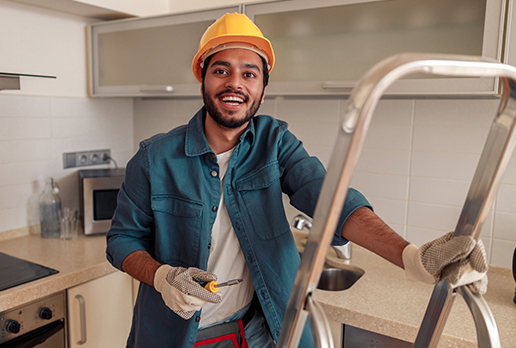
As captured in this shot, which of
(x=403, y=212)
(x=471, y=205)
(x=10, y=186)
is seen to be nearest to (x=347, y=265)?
(x=403, y=212)

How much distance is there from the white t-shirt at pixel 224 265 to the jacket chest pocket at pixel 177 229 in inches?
2.3

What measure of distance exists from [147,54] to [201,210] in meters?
1.25

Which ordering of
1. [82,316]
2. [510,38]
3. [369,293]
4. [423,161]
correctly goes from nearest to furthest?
1. [510,38]
2. [369,293]
3. [82,316]
4. [423,161]

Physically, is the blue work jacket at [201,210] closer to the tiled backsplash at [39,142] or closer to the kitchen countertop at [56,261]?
the kitchen countertop at [56,261]

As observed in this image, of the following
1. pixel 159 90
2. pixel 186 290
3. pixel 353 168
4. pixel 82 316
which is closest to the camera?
pixel 353 168

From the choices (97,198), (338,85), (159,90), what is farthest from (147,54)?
(338,85)

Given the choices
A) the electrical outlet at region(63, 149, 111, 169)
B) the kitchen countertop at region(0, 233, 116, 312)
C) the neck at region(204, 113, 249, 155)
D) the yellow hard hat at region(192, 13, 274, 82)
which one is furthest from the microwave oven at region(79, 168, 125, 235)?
the yellow hard hat at region(192, 13, 274, 82)

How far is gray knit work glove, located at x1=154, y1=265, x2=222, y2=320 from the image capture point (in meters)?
0.96

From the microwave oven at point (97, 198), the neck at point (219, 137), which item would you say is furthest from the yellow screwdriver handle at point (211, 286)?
the microwave oven at point (97, 198)

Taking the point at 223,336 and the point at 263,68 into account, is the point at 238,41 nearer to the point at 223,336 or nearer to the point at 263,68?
the point at 263,68

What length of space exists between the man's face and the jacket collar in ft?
0.14

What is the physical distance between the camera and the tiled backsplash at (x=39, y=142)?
2.02m

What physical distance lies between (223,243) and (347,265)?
2.72 ft

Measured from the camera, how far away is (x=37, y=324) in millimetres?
1575
